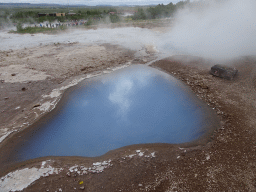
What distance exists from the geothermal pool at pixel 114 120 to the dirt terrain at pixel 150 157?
33cm

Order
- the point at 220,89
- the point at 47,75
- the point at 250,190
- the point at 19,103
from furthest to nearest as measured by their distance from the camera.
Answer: the point at 47,75 < the point at 220,89 < the point at 19,103 < the point at 250,190

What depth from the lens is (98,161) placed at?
4066 mm

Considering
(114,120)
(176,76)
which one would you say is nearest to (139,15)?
(176,76)

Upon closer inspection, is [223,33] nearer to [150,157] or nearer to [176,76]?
[176,76]

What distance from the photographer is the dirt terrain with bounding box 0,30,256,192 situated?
3514 millimetres

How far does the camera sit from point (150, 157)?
414cm

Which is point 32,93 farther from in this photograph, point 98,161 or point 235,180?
point 235,180

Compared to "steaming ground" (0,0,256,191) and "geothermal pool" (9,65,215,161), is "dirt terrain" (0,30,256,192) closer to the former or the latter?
"steaming ground" (0,0,256,191)

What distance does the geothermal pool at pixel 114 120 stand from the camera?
4668 millimetres

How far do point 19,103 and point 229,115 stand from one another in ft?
24.9

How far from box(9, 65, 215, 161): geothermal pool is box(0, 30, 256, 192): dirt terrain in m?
0.33

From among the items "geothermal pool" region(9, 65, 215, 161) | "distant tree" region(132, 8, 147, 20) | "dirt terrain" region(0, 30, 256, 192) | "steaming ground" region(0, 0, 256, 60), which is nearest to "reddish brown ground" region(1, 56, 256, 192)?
"dirt terrain" region(0, 30, 256, 192)

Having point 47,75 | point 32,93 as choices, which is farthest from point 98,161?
point 47,75

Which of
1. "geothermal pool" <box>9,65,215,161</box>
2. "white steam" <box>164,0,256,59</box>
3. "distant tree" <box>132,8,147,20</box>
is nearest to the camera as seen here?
"geothermal pool" <box>9,65,215,161</box>
